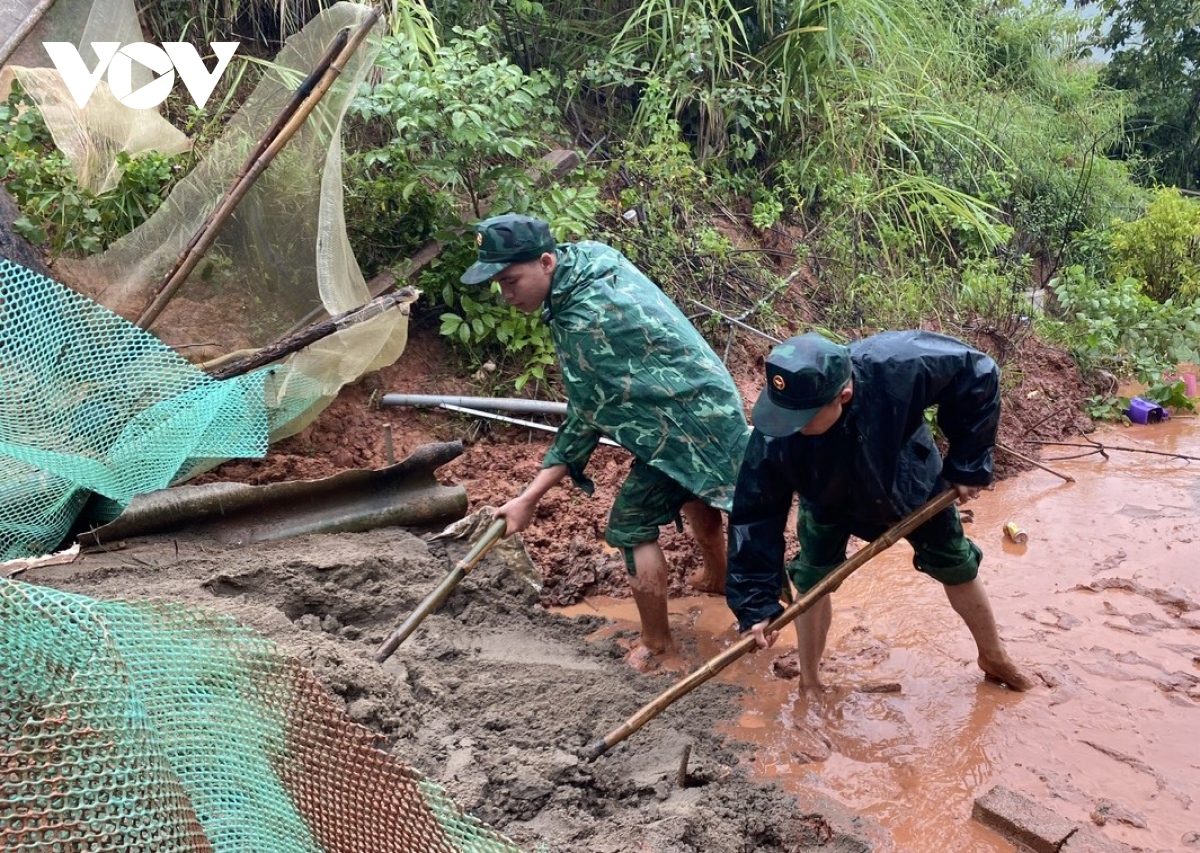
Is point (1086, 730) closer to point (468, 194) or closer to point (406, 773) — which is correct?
point (406, 773)

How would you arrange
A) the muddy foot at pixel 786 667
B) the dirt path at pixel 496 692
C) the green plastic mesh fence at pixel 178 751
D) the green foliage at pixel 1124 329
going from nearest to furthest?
the green plastic mesh fence at pixel 178 751, the dirt path at pixel 496 692, the muddy foot at pixel 786 667, the green foliage at pixel 1124 329

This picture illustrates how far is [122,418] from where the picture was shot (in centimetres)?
A: 395

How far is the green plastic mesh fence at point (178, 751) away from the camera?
1905 mm

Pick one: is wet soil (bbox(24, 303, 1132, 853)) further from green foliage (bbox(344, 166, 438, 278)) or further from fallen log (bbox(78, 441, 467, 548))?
green foliage (bbox(344, 166, 438, 278))

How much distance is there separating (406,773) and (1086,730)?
251 centimetres

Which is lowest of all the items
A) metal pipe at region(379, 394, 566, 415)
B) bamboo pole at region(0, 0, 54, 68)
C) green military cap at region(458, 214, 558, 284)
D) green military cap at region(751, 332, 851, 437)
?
metal pipe at region(379, 394, 566, 415)

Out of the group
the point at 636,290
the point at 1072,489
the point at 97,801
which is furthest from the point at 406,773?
the point at 1072,489

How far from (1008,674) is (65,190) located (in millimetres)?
5140

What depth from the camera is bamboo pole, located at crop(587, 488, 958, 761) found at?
120 inches

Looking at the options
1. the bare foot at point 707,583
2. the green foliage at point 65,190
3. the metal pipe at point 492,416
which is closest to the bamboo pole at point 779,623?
the bare foot at point 707,583

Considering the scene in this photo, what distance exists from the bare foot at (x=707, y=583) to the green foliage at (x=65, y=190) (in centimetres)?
355

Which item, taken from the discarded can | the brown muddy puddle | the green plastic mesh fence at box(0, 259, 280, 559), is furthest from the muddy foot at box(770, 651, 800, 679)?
the green plastic mesh fence at box(0, 259, 280, 559)

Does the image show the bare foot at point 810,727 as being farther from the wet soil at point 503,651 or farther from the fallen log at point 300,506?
the fallen log at point 300,506

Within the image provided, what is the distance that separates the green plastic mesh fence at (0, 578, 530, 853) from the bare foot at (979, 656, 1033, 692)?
88.0 inches
